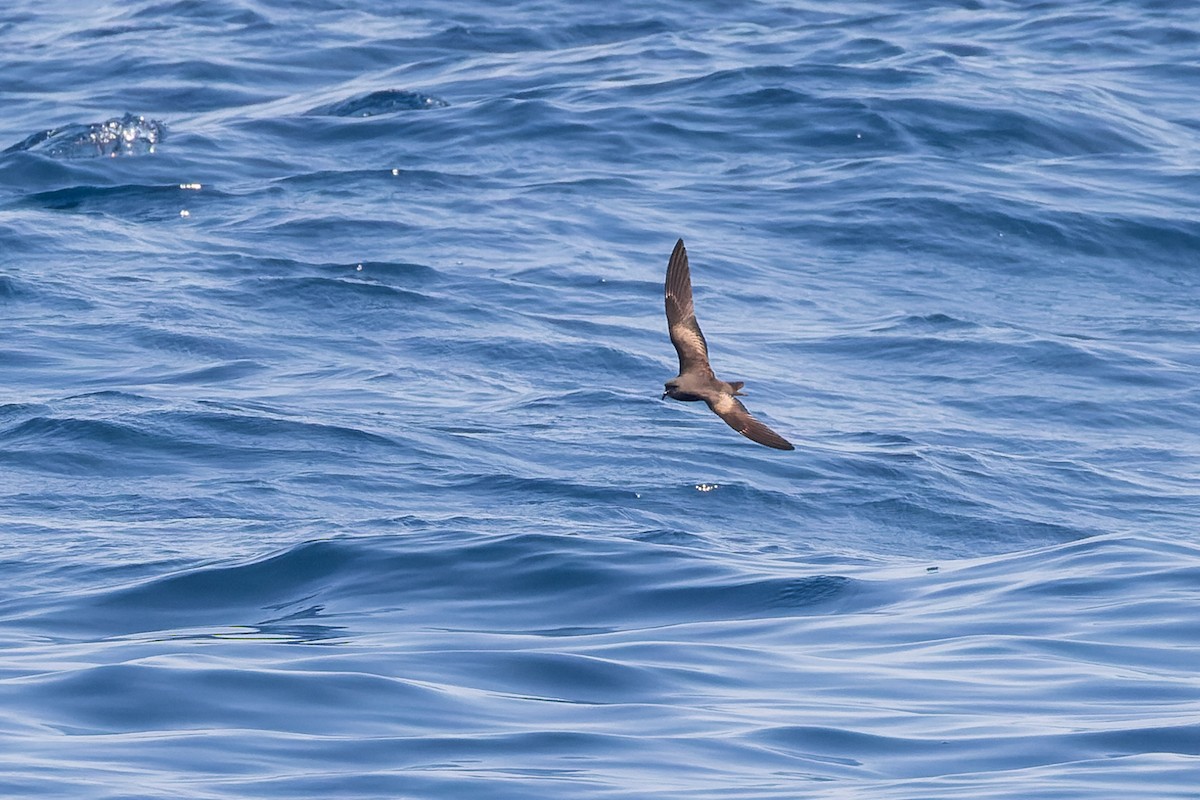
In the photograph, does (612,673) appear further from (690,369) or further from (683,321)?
(683,321)

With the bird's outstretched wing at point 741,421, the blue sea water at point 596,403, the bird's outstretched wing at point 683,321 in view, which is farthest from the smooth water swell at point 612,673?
the bird's outstretched wing at point 683,321

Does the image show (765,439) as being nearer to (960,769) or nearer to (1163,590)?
(960,769)

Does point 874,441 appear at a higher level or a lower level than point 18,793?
lower

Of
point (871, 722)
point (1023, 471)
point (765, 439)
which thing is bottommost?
point (1023, 471)

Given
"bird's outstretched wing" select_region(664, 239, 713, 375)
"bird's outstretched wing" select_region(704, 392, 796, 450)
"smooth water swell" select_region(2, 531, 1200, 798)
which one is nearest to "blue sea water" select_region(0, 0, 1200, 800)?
"smooth water swell" select_region(2, 531, 1200, 798)

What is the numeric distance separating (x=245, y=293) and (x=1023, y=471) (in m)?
6.69

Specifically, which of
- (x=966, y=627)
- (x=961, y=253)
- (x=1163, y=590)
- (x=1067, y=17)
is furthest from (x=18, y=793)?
(x=1067, y=17)

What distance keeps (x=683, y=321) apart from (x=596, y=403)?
5141 millimetres

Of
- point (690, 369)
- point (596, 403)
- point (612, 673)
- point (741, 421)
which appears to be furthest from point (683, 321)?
point (596, 403)

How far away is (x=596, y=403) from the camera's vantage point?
1415cm

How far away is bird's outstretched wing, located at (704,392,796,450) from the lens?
7.90 metres

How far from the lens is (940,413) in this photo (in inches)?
560

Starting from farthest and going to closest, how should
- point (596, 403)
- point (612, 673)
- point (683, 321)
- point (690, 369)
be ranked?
Answer: point (596, 403) < point (683, 321) < point (690, 369) < point (612, 673)

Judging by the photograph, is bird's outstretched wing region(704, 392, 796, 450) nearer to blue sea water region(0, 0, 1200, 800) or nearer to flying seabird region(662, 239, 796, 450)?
flying seabird region(662, 239, 796, 450)
